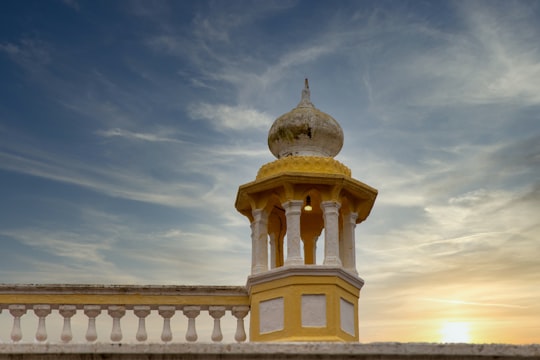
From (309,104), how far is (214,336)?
4.63 meters

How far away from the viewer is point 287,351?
11211 millimetres

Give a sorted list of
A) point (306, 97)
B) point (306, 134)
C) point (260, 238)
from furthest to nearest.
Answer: point (306, 97) < point (306, 134) < point (260, 238)

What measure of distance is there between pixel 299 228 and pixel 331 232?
56 centimetres

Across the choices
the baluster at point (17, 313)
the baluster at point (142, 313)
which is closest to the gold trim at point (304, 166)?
the baluster at point (142, 313)

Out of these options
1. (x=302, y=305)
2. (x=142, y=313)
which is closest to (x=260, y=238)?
(x=302, y=305)

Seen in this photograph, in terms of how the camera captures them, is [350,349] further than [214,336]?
No

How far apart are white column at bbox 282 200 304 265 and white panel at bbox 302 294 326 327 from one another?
0.63m

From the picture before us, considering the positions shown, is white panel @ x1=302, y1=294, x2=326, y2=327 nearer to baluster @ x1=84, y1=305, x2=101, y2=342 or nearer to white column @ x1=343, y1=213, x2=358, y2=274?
white column @ x1=343, y1=213, x2=358, y2=274

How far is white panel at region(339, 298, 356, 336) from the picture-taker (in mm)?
15398

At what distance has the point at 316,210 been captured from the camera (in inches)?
696

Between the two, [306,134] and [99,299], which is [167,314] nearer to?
[99,299]

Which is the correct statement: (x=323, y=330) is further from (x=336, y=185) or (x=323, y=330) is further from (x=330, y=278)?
(x=336, y=185)

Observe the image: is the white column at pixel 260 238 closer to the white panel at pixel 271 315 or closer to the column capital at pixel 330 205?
the white panel at pixel 271 315

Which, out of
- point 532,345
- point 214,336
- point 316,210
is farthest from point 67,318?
point 532,345
